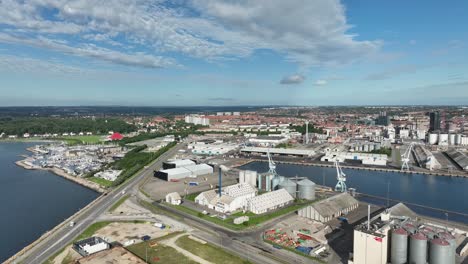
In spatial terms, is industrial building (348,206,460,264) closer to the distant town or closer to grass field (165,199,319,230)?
the distant town

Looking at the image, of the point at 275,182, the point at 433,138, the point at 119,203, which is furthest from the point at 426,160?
the point at 119,203

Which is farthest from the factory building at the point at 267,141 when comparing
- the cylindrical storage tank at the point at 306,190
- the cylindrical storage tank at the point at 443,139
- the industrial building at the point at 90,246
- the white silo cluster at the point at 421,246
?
the white silo cluster at the point at 421,246

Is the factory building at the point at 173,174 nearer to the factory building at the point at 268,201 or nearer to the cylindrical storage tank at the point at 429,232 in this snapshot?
the factory building at the point at 268,201

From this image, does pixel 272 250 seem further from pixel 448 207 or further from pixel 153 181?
pixel 153 181

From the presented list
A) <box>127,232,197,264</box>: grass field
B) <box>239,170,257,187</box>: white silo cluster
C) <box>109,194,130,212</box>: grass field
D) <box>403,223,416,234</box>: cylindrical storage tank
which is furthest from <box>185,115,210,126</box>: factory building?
<box>403,223,416,234</box>: cylindrical storage tank

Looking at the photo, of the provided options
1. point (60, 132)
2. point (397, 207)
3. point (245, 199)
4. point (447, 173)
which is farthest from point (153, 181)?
point (60, 132)

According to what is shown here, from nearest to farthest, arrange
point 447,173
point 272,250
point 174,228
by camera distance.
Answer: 1. point 272,250
2. point 174,228
3. point 447,173
